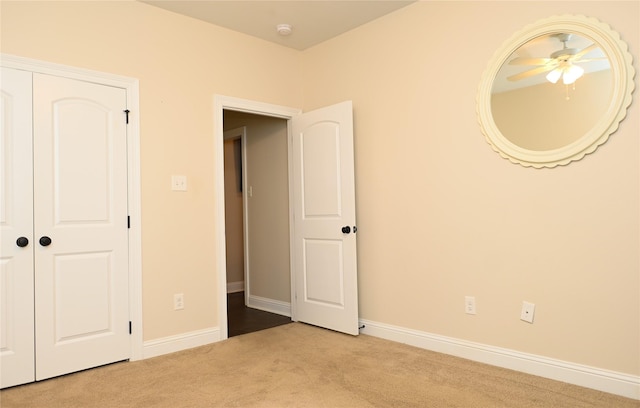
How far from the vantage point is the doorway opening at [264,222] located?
4449mm

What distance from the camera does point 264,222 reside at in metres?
4.74

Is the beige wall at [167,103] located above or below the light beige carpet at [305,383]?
above

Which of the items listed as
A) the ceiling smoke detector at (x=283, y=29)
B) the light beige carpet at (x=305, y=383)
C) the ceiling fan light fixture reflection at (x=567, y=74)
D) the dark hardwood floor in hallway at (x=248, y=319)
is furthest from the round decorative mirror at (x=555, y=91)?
the dark hardwood floor in hallway at (x=248, y=319)

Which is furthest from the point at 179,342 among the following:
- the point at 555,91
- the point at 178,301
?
the point at 555,91

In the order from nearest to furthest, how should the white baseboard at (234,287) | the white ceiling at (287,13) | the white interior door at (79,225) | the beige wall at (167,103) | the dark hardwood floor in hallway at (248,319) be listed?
1. the white interior door at (79,225)
2. the beige wall at (167,103)
3. the white ceiling at (287,13)
4. the dark hardwood floor in hallway at (248,319)
5. the white baseboard at (234,287)

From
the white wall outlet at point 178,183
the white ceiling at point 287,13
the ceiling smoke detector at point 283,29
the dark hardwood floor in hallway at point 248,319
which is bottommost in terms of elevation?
the dark hardwood floor in hallway at point 248,319

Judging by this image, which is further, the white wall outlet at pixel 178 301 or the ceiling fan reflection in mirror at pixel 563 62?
the white wall outlet at pixel 178 301

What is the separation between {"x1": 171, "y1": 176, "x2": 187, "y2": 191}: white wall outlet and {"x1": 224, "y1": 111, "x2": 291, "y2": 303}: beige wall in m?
1.25

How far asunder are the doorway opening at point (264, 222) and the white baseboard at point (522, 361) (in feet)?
4.27

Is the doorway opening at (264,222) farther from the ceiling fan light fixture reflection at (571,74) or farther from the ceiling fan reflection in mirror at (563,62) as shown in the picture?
the ceiling fan light fixture reflection at (571,74)

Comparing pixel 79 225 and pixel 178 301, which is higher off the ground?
pixel 79 225

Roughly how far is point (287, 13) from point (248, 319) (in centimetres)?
286

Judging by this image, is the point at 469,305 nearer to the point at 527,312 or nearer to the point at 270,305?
the point at 527,312

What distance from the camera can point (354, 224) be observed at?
11.8ft
